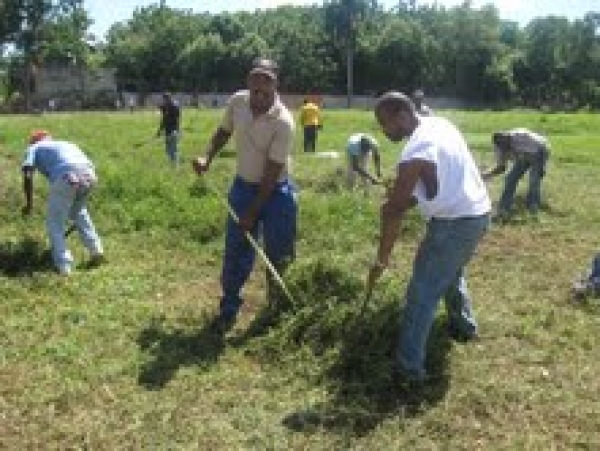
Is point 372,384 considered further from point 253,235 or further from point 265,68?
point 265,68

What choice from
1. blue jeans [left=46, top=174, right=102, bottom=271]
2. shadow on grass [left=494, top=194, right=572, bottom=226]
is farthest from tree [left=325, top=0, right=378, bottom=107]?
blue jeans [left=46, top=174, right=102, bottom=271]

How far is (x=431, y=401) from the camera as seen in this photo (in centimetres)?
587

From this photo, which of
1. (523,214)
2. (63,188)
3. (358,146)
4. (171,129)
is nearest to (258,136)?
(63,188)

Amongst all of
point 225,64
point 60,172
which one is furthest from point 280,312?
point 225,64

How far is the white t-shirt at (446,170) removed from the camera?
5379 mm

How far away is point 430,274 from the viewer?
228 inches

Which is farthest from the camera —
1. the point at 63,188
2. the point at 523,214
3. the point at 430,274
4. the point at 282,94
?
the point at 282,94

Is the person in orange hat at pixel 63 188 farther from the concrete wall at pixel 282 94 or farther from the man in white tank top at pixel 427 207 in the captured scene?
the concrete wall at pixel 282 94

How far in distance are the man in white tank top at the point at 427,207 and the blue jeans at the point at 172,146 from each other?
13.2m

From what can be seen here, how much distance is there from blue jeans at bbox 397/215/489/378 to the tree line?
63377 millimetres

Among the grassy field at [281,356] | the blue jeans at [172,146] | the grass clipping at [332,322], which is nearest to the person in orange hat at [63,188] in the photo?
the grassy field at [281,356]

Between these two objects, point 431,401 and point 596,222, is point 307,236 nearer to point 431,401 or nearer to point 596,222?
point 596,222

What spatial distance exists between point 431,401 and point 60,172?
4.90 metres

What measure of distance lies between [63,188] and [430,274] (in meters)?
4.73
